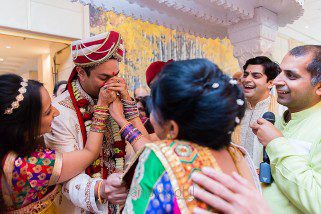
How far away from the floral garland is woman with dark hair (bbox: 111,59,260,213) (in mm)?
782

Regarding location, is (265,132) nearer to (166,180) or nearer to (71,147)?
(166,180)

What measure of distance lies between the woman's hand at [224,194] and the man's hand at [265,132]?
53cm

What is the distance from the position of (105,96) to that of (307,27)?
713 cm

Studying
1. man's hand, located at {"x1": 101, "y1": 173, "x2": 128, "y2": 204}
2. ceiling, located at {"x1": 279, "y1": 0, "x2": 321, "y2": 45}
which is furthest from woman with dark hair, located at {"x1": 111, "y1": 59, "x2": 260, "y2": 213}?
ceiling, located at {"x1": 279, "y1": 0, "x2": 321, "y2": 45}

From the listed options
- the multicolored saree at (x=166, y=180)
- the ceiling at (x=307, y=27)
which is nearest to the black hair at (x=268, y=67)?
the multicolored saree at (x=166, y=180)

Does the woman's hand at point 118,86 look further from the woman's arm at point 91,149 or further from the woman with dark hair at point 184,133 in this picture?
the woman with dark hair at point 184,133

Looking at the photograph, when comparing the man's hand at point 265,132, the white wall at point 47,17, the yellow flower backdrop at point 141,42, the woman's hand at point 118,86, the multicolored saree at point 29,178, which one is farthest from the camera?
the yellow flower backdrop at point 141,42

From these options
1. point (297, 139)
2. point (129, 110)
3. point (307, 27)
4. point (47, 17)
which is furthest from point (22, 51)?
point (307, 27)

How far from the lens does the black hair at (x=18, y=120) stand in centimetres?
131

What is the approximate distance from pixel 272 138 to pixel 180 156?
26.3 inches

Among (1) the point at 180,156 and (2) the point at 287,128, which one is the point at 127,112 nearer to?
(2) the point at 287,128

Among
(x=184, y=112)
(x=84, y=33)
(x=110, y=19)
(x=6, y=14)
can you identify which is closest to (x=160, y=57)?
(x=110, y=19)

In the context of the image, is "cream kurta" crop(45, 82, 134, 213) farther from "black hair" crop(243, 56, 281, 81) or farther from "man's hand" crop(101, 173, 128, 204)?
"black hair" crop(243, 56, 281, 81)

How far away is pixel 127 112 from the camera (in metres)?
1.76
